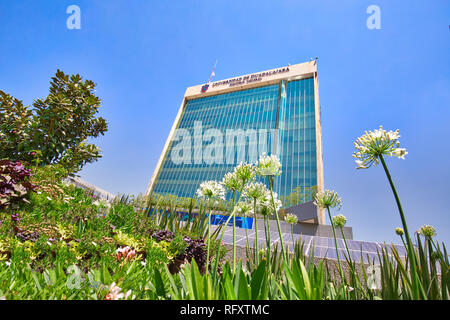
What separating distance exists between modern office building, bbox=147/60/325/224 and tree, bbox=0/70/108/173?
30.2 meters

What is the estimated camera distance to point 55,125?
18.1 feet

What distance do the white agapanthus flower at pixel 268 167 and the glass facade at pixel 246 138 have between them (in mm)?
31615

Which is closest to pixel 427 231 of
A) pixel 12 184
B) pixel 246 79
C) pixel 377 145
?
pixel 377 145

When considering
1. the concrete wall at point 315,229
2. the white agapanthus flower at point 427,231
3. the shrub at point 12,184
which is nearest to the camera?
the white agapanthus flower at point 427,231

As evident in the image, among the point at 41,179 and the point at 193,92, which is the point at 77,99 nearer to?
the point at 41,179

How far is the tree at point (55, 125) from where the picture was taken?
17.9ft

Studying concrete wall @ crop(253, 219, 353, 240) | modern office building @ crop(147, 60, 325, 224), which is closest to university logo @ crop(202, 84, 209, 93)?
modern office building @ crop(147, 60, 325, 224)

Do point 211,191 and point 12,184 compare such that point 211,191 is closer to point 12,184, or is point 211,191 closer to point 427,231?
point 427,231

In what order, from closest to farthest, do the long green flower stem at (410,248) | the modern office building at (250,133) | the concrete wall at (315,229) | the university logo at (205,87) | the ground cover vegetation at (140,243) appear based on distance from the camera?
the long green flower stem at (410,248)
the ground cover vegetation at (140,243)
the concrete wall at (315,229)
the modern office building at (250,133)
the university logo at (205,87)

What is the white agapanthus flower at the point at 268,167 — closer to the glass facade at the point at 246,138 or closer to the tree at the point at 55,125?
the tree at the point at 55,125

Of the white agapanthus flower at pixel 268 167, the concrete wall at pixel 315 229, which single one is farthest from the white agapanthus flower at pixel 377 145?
the concrete wall at pixel 315 229

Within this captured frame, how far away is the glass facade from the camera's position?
116ft

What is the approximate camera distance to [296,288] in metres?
1.09

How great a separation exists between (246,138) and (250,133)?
4.49 feet
